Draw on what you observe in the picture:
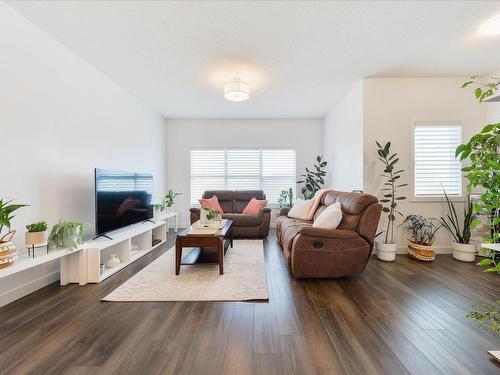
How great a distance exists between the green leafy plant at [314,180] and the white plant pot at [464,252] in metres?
2.61

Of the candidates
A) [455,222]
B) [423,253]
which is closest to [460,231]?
[455,222]

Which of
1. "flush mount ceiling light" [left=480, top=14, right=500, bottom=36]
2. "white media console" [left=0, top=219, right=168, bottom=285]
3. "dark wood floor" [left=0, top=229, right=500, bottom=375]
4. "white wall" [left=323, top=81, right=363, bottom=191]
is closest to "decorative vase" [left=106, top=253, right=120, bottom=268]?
→ "white media console" [left=0, top=219, right=168, bottom=285]

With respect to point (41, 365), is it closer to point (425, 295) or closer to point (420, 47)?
point (425, 295)

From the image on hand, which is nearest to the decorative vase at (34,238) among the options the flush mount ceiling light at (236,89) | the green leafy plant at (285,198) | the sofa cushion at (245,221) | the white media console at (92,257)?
the white media console at (92,257)

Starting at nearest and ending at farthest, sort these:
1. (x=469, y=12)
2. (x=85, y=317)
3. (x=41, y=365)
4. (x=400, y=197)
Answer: (x=41, y=365)
(x=85, y=317)
(x=469, y=12)
(x=400, y=197)

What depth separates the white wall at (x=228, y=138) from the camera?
5.84m

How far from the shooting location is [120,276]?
8.96 feet

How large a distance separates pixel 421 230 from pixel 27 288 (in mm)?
4877

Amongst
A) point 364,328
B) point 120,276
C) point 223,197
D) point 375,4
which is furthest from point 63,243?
point 375,4

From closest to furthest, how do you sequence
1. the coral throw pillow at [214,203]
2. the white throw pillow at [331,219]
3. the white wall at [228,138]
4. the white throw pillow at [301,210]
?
1. the white throw pillow at [331,219]
2. the white throw pillow at [301,210]
3. the coral throw pillow at [214,203]
4. the white wall at [228,138]

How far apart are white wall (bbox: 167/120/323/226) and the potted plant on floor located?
2.98 m

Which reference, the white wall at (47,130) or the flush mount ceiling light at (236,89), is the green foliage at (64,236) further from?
the flush mount ceiling light at (236,89)

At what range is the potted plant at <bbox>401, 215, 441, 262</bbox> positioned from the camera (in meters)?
3.25

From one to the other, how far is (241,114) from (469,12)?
13.0ft
